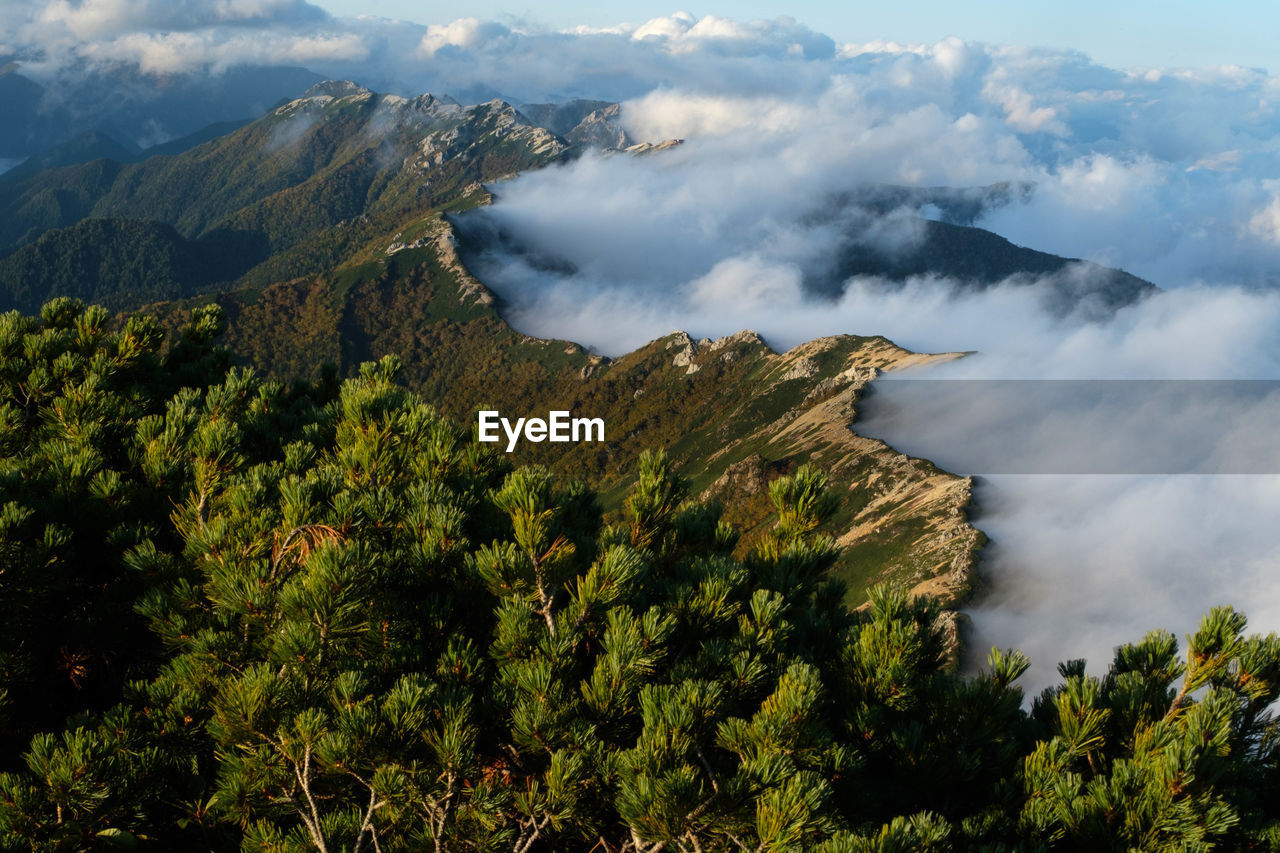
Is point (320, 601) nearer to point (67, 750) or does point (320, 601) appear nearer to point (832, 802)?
point (67, 750)

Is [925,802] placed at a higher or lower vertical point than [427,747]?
lower

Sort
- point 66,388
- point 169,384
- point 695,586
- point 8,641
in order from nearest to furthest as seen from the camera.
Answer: point 8,641, point 695,586, point 66,388, point 169,384

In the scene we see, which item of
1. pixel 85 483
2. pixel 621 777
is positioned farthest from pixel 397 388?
pixel 621 777

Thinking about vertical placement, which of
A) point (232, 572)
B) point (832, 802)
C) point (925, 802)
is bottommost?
point (925, 802)

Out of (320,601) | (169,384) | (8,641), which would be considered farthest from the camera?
(169,384)

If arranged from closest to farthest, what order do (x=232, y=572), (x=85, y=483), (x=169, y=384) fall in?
(x=232, y=572) → (x=85, y=483) → (x=169, y=384)

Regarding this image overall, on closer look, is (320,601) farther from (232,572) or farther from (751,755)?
(751,755)

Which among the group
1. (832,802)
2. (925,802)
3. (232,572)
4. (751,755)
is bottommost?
(925,802)

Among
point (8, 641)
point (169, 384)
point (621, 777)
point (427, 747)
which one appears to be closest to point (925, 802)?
point (621, 777)

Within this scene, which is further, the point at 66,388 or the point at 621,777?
the point at 66,388
